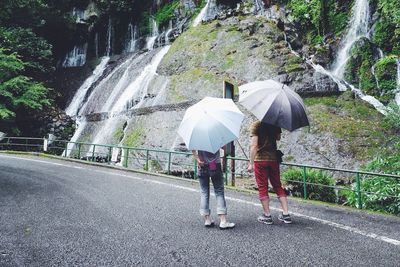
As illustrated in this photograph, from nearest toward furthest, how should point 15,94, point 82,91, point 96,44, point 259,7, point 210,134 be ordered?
1. point 210,134
2. point 259,7
3. point 15,94
4. point 82,91
5. point 96,44

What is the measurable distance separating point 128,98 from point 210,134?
16.5 meters

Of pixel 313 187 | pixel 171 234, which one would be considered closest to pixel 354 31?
pixel 313 187

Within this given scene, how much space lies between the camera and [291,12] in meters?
21.5

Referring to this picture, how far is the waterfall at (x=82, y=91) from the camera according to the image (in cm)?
2428

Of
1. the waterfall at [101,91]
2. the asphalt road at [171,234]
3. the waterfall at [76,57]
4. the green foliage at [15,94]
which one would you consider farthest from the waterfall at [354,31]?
the waterfall at [76,57]

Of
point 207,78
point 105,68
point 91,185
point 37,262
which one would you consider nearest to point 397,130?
point 207,78

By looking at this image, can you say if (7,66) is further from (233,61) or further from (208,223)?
(208,223)

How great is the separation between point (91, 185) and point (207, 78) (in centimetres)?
991

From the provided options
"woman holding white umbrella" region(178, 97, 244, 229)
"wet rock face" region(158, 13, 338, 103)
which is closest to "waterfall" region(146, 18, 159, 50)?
"wet rock face" region(158, 13, 338, 103)

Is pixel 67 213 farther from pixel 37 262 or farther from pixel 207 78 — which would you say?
pixel 207 78

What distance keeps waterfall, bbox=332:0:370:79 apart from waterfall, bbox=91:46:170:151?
10.5 metres

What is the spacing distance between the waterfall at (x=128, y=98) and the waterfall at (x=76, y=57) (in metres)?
12.5

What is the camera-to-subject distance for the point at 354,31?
19.3 m

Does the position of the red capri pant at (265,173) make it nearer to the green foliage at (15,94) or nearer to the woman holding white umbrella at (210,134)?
the woman holding white umbrella at (210,134)
